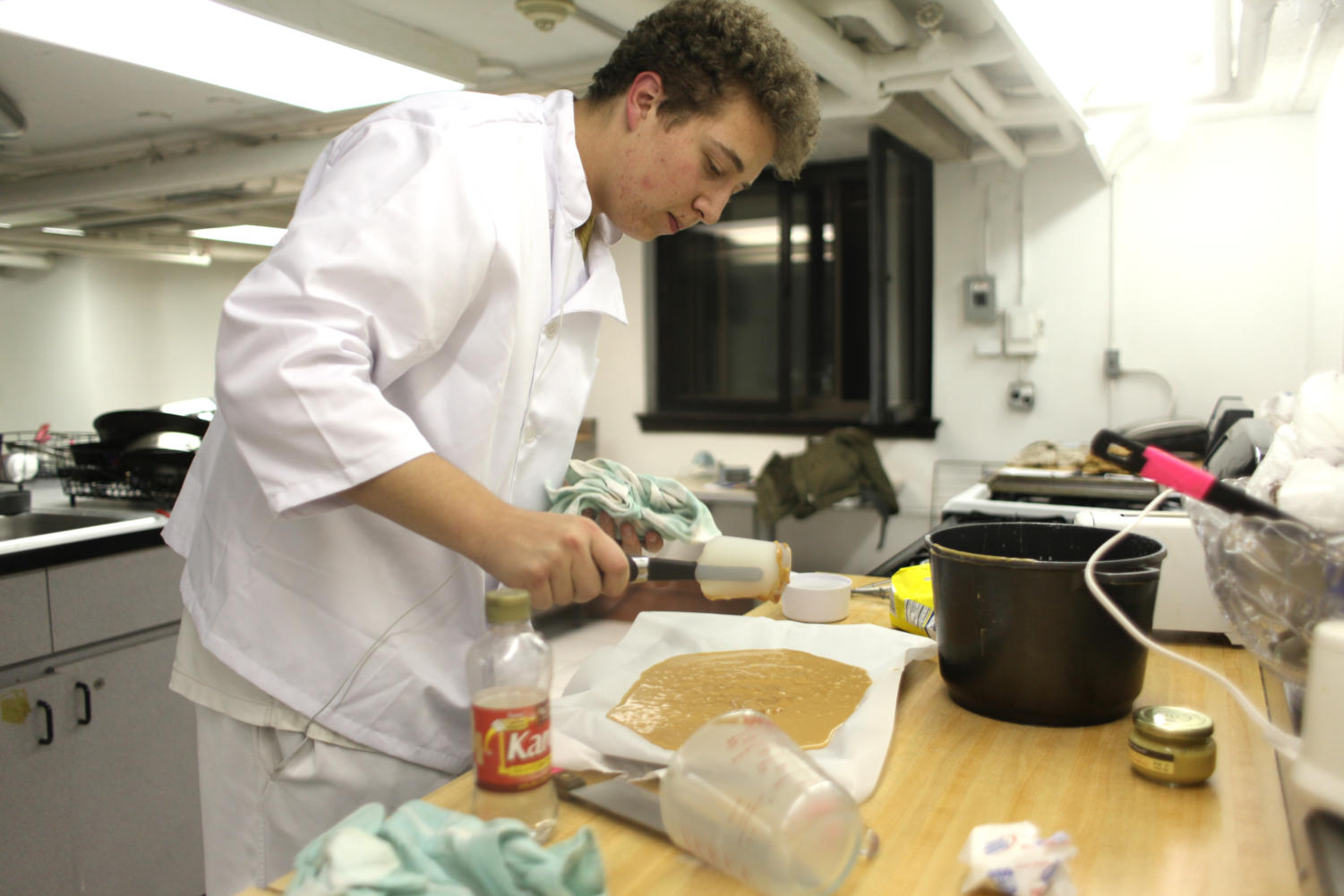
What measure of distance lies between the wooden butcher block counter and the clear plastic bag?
14 centimetres

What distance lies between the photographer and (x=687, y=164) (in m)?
1.15

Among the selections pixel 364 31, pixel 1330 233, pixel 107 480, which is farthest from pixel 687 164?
pixel 1330 233

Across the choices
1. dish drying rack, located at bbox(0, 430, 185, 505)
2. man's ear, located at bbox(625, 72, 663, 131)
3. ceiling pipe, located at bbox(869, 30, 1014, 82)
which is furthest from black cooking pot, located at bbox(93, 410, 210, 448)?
ceiling pipe, located at bbox(869, 30, 1014, 82)

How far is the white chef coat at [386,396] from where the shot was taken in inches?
34.4

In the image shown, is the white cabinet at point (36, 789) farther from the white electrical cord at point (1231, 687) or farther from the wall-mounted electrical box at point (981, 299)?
the wall-mounted electrical box at point (981, 299)

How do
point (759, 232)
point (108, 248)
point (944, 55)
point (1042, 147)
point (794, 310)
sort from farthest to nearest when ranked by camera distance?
point (759, 232) → point (794, 310) → point (108, 248) → point (1042, 147) → point (944, 55)

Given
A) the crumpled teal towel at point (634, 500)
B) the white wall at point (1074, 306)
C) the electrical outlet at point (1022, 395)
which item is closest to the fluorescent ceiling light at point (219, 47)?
the crumpled teal towel at point (634, 500)

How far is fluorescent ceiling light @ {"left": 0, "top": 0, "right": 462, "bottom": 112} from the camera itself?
197 centimetres

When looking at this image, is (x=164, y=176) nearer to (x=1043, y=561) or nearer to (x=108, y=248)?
(x=108, y=248)

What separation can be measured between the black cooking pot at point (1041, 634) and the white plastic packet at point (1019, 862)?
0.87 ft

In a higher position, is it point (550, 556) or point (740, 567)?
point (550, 556)

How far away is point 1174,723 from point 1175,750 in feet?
0.12

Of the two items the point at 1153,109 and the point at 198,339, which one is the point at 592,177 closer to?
the point at 1153,109

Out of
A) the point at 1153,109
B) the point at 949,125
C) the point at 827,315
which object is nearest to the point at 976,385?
the point at 827,315
